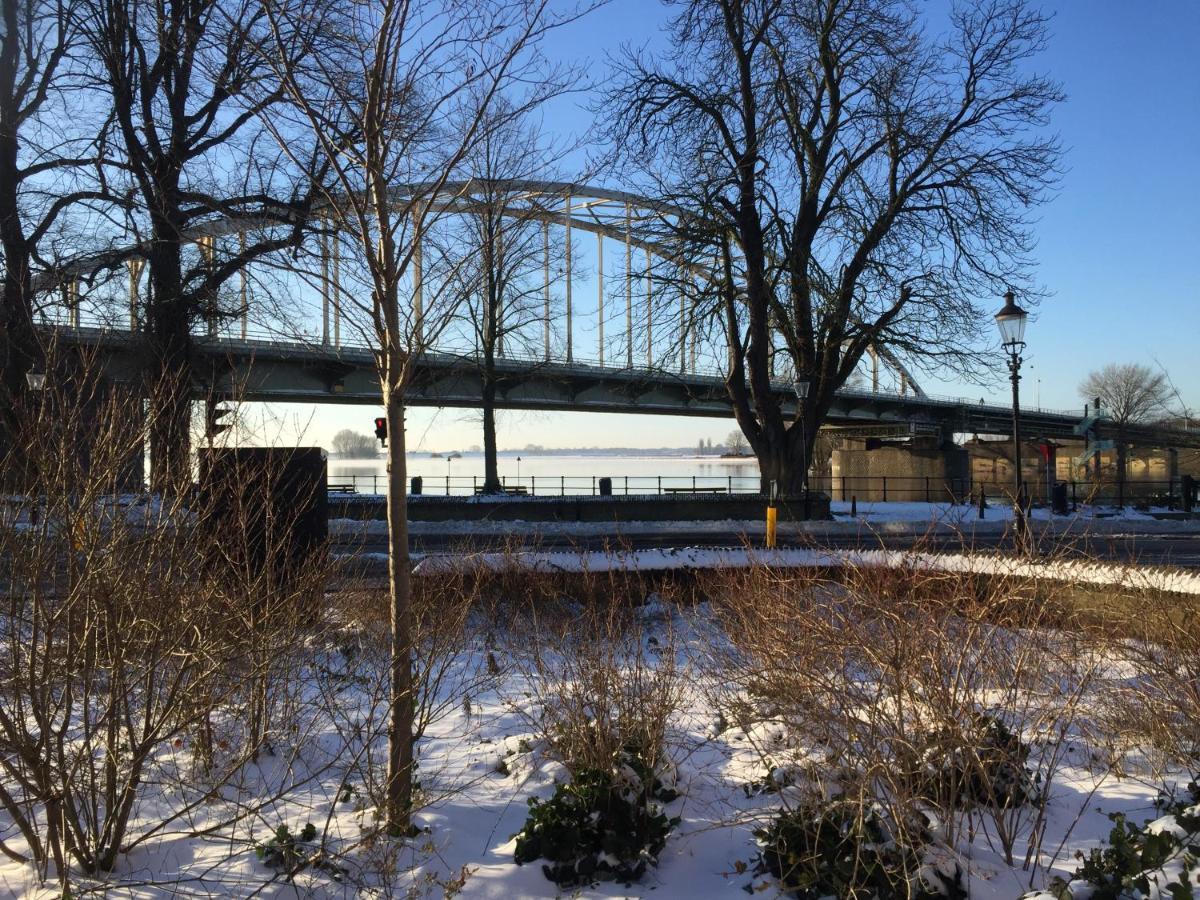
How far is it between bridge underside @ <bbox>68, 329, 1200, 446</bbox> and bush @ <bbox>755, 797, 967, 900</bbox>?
640 inches

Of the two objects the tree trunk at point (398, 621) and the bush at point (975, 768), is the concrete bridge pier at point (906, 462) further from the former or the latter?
the tree trunk at point (398, 621)

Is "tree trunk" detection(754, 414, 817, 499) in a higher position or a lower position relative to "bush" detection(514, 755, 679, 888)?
higher

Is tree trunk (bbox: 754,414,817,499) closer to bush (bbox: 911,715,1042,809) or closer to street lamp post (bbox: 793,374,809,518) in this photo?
street lamp post (bbox: 793,374,809,518)

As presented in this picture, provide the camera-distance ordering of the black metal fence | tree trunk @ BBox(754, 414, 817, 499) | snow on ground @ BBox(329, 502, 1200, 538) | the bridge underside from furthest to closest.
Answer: the black metal fence, the bridge underside, tree trunk @ BBox(754, 414, 817, 499), snow on ground @ BBox(329, 502, 1200, 538)

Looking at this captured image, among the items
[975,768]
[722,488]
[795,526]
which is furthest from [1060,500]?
[975,768]

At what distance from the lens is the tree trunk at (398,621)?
4516 mm

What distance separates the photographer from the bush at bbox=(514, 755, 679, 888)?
450cm

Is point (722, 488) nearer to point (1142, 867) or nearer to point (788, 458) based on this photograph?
point (788, 458)

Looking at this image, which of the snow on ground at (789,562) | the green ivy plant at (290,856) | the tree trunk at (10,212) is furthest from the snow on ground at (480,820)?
the tree trunk at (10,212)

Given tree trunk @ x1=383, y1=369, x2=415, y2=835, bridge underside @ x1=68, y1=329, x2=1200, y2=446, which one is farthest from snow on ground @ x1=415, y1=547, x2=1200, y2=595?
bridge underside @ x1=68, y1=329, x2=1200, y2=446

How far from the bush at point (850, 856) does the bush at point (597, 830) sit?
59 centimetres

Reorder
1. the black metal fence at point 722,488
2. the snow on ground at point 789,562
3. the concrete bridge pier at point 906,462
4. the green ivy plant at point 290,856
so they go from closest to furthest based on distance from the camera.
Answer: the green ivy plant at point 290,856 → the snow on ground at point 789,562 → the black metal fence at point 722,488 → the concrete bridge pier at point 906,462

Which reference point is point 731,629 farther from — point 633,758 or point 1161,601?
point 1161,601

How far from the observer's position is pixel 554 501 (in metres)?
25.2
